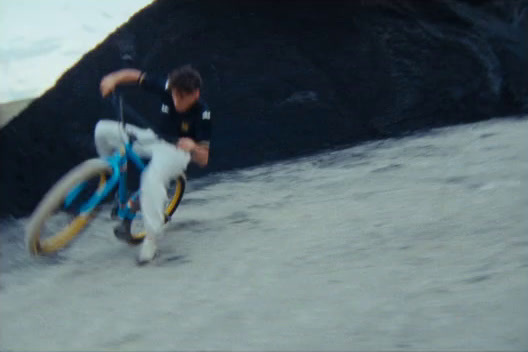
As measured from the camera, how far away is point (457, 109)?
6.62 meters

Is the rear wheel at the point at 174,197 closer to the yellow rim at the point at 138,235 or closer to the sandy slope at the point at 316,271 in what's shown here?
the sandy slope at the point at 316,271

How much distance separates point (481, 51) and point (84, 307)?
4.83 meters

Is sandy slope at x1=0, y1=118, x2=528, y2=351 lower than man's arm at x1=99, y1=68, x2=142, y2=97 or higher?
lower

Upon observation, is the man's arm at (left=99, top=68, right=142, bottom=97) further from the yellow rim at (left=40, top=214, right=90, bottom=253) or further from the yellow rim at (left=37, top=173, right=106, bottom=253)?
the yellow rim at (left=40, top=214, right=90, bottom=253)

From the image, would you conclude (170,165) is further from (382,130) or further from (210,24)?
(382,130)

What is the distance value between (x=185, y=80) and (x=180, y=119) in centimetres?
30

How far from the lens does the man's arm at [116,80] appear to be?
4160 mm

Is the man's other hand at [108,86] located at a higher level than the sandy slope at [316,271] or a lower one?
higher

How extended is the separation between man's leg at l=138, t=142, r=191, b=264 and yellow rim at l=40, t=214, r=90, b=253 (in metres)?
0.43

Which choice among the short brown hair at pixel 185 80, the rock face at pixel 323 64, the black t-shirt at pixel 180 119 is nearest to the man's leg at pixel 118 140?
the black t-shirt at pixel 180 119

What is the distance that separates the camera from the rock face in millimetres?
6242

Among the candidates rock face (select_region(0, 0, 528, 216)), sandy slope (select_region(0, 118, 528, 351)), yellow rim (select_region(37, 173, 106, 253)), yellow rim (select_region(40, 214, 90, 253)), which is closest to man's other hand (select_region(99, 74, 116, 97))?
yellow rim (select_region(37, 173, 106, 253))

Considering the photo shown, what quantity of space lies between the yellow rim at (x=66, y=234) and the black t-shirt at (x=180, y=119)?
76cm

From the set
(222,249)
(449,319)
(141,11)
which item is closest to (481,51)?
(141,11)
